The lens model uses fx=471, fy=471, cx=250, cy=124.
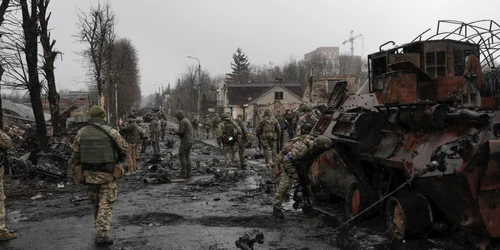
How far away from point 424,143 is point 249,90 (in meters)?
51.4

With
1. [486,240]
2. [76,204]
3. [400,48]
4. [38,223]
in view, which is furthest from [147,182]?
[486,240]

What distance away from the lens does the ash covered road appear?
20.1 feet

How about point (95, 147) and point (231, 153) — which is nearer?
point (95, 147)

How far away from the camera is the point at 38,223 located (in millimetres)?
7453

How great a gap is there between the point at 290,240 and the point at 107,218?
2.42m

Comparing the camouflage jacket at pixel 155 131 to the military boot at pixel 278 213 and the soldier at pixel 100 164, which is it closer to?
the military boot at pixel 278 213

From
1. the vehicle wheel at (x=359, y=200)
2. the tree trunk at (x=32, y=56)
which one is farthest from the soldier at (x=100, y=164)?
the tree trunk at (x=32, y=56)

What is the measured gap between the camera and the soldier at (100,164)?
6129 mm

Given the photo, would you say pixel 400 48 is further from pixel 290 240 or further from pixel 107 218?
pixel 107 218

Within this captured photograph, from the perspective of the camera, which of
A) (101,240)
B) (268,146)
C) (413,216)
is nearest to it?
(413,216)

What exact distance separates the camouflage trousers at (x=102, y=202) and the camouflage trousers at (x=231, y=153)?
25.5 ft

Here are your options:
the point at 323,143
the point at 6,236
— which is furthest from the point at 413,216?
the point at 6,236

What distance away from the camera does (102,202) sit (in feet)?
20.2

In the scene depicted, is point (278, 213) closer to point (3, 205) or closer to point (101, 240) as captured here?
point (101, 240)
